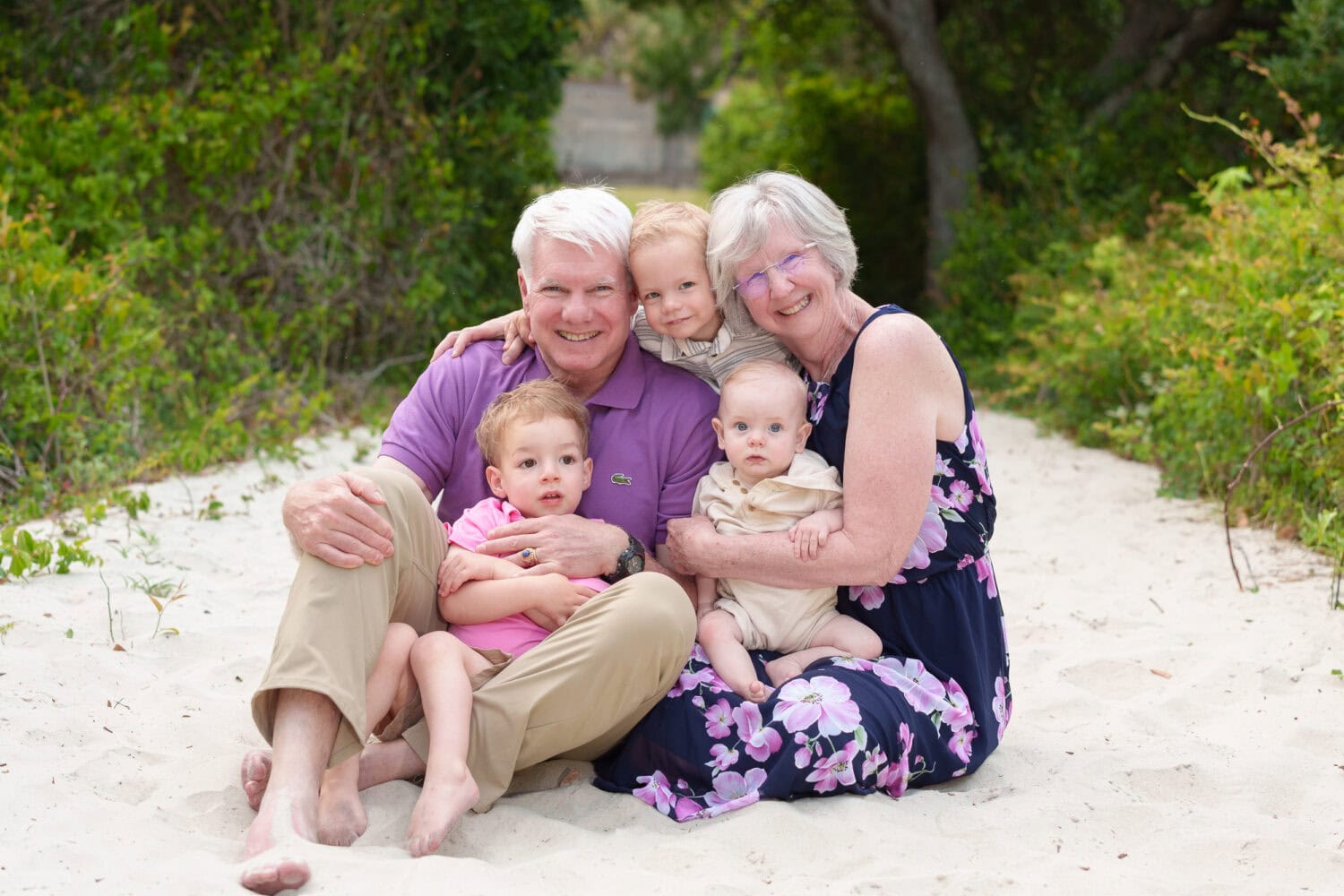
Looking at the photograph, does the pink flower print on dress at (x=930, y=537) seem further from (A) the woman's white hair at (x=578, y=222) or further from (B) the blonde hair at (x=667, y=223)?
(A) the woman's white hair at (x=578, y=222)

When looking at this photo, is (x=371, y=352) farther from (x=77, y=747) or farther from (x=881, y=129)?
(x=881, y=129)

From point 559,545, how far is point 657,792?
0.59 metres

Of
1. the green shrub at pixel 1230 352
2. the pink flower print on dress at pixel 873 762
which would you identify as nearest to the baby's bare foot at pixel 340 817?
the pink flower print on dress at pixel 873 762

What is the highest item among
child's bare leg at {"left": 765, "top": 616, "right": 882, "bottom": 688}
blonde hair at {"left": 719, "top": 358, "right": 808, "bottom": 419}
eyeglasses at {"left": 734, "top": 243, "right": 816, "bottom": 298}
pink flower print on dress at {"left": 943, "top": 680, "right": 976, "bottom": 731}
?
eyeglasses at {"left": 734, "top": 243, "right": 816, "bottom": 298}

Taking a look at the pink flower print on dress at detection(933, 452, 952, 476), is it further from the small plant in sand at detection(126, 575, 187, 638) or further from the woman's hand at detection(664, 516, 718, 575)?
the small plant in sand at detection(126, 575, 187, 638)

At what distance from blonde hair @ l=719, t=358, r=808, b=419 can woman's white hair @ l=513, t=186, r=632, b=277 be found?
1.26ft

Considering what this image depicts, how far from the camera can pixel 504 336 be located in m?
3.44

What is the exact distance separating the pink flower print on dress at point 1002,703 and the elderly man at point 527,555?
0.83 meters

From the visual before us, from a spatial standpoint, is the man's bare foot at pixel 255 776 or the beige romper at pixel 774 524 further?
the beige romper at pixel 774 524

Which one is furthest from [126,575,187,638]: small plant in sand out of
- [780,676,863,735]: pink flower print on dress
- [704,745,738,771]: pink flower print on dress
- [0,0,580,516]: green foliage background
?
[780,676,863,735]: pink flower print on dress

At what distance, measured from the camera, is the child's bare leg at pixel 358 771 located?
2645mm

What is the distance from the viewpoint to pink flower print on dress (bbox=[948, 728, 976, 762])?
3027mm

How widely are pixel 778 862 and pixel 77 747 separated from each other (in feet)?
5.26

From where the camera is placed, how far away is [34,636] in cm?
356
